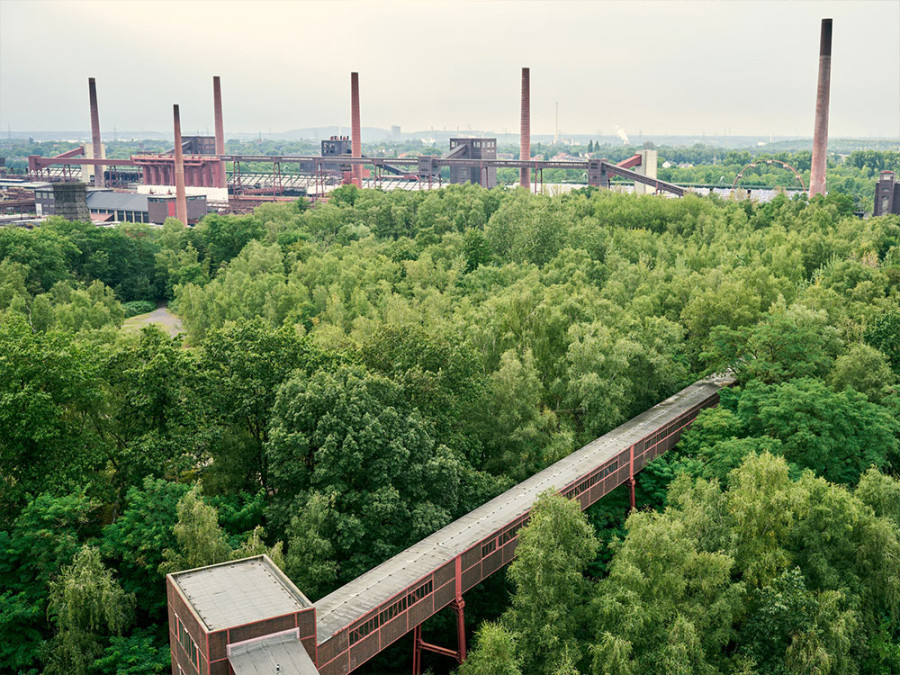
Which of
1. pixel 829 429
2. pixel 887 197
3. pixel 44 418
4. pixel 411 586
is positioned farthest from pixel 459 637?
pixel 887 197

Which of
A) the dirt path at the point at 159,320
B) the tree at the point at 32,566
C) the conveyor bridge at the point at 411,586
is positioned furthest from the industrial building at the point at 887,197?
the tree at the point at 32,566

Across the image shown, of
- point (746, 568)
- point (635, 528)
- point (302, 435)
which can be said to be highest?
point (302, 435)

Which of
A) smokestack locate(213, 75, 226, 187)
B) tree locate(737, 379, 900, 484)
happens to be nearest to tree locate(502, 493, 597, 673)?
tree locate(737, 379, 900, 484)

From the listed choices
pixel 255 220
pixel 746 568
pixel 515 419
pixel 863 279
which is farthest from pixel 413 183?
pixel 746 568

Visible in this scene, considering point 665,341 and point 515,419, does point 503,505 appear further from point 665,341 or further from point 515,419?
point 665,341

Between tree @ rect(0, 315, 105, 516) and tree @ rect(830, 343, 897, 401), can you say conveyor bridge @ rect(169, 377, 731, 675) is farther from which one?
tree @ rect(830, 343, 897, 401)

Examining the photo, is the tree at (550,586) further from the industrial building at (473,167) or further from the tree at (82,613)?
the industrial building at (473,167)
